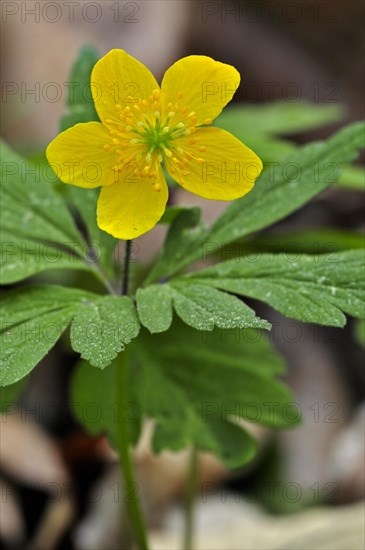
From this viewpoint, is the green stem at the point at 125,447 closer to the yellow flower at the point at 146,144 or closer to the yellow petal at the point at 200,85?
the yellow flower at the point at 146,144

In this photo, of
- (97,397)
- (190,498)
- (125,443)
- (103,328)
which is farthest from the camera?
(190,498)

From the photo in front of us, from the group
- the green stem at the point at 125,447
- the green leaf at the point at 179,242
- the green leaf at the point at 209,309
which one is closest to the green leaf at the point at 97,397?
the green stem at the point at 125,447

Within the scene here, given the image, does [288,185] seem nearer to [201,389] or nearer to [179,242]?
[179,242]

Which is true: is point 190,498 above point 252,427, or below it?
above

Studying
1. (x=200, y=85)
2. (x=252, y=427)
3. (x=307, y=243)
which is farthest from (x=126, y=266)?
(x=252, y=427)

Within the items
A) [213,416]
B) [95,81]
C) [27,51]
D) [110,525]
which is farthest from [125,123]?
[27,51]

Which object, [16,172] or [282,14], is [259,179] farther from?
[282,14]

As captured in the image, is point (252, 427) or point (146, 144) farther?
point (252, 427)
